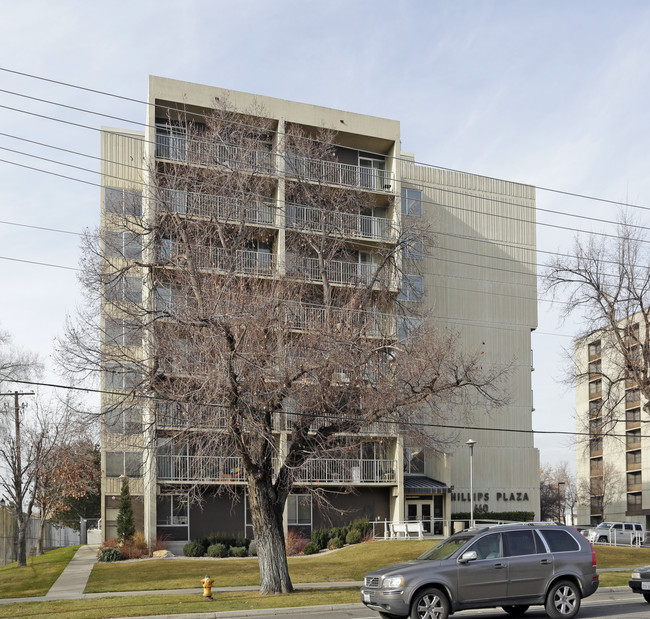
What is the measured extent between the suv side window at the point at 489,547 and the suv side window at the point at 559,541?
1.04m

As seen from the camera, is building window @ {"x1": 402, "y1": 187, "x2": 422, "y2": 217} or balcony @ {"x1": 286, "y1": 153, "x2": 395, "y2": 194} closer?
balcony @ {"x1": 286, "y1": 153, "x2": 395, "y2": 194}

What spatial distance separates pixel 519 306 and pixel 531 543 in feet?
116

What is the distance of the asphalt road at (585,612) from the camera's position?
52.8 ft

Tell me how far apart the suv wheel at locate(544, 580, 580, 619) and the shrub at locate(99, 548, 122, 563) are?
75.6ft

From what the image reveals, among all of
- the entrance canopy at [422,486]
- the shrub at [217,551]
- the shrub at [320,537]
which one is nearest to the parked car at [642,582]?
the shrub at [320,537]

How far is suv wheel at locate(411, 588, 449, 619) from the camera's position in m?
14.5

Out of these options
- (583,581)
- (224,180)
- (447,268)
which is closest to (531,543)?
(583,581)

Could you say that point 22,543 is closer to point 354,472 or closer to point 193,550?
point 193,550

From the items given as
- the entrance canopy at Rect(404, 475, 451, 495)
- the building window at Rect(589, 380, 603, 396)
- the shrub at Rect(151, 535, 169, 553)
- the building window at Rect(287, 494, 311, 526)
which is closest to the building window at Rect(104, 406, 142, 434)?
the shrub at Rect(151, 535, 169, 553)

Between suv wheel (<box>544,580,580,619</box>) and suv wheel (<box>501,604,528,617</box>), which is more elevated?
suv wheel (<box>544,580,580,619</box>)

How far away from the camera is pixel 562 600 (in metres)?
15.5

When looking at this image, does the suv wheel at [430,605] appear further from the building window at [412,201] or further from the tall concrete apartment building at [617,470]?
the tall concrete apartment building at [617,470]

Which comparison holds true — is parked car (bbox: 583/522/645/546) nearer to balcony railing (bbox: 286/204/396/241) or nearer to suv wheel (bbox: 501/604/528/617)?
balcony railing (bbox: 286/204/396/241)

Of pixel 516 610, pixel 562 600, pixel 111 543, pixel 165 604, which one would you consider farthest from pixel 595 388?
pixel 562 600
